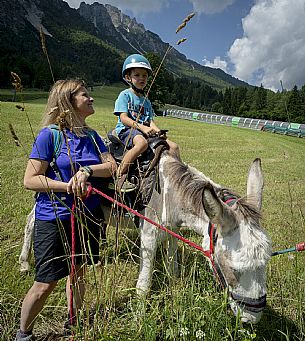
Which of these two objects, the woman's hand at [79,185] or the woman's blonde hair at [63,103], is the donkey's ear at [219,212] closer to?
the woman's hand at [79,185]

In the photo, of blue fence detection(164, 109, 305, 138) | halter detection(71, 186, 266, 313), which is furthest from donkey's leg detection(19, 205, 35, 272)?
blue fence detection(164, 109, 305, 138)

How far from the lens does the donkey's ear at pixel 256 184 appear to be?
2.52 m

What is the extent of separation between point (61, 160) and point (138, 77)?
2121 millimetres

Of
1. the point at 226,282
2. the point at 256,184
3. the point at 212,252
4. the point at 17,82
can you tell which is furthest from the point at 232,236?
the point at 17,82

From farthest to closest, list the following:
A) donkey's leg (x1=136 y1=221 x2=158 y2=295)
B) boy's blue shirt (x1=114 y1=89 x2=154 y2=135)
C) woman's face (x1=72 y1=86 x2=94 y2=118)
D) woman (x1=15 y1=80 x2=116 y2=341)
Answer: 1. boy's blue shirt (x1=114 y1=89 x2=154 y2=135)
2. donkey's leg (x1=136 y1=221 x2=158 y2=295)
3. woman's face (x1=72 y1=86 x2=94 y2=118)
4. woman (x1=15 y1=80 x2=116 y2=341)

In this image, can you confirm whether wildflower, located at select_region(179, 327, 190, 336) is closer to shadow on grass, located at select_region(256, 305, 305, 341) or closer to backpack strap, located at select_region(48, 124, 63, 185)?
shadow on grass, located at select_region(256, 305, 305, 341)

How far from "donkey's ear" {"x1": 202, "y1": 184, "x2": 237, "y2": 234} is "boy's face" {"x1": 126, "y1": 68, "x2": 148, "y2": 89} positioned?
258cm

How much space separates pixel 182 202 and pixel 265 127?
42.3m

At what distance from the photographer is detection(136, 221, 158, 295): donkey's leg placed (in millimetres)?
2912

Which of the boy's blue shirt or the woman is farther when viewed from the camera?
the boy's blue shirt

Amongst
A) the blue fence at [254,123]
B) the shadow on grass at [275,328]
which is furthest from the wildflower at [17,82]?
the blue fence at [254,123]

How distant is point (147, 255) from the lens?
2.88 m

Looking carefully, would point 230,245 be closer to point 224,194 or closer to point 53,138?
point 224,194

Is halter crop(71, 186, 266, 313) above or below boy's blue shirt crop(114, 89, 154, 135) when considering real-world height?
below
